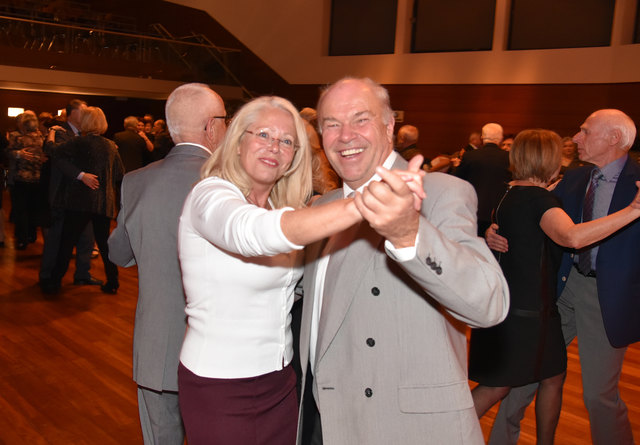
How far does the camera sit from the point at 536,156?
269 cm

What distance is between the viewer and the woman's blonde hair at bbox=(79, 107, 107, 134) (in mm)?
5090

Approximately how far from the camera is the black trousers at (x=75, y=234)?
209 inches

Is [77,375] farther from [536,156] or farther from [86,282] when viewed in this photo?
[536,156]

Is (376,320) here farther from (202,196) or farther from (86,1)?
(86,1)

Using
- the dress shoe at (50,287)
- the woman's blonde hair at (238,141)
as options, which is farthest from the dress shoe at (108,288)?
the woman's blonde hair at (238,141)

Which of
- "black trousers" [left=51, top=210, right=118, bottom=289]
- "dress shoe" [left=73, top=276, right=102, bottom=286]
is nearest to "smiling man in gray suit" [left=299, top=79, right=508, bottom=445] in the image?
"black trousers" [left=51, top=210, right=118, bottom=289]

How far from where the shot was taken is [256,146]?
1783 millimetres

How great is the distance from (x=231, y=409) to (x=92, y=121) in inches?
164

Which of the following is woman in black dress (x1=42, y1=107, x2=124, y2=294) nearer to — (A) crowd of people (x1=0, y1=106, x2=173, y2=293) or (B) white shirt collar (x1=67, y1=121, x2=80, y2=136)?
(A) crowd of people (x1=0, y1=106, x2=173, y2=293)

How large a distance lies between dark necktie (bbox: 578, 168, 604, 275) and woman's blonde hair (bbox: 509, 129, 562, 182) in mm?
250

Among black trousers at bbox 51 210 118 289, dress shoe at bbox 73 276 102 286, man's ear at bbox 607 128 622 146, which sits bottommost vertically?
dress shoe at bbox 73 276 102 286

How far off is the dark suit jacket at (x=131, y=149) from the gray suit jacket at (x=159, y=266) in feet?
19.1

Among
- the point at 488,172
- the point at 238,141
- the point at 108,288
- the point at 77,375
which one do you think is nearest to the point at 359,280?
the point at 238,141

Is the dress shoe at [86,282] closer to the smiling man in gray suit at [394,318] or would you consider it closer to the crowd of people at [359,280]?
the crowd of people at [359,280]
